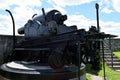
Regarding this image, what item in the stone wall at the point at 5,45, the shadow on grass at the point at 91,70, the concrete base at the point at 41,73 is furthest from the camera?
the shadow on grass at the point at 91,70

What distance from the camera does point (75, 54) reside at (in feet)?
19.4

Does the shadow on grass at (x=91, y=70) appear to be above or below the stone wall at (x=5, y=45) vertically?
below

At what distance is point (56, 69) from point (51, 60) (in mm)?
226

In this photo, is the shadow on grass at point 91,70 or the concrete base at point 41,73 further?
the shadow on grass at point 91,70

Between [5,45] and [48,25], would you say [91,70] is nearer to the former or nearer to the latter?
[5,45]

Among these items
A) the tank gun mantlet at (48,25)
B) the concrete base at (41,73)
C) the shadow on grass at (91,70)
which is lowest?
the shadow on grass at (91,70)

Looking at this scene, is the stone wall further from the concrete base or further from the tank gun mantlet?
the concrete base

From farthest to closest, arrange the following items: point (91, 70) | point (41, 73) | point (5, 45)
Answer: point (91, 70)
point (5, 45)
point (41, 73)

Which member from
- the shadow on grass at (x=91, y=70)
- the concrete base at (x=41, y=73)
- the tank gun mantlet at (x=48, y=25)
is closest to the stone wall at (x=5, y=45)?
the tank gun mantlet at (x=48, y=25)

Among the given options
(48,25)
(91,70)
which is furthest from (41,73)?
(91,70)

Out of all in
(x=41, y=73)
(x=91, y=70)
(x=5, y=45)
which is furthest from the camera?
(x=91, y=70)

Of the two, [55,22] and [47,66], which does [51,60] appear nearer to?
[47,66]

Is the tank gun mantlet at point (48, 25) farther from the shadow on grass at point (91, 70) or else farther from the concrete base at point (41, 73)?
the shadow on grass at point (91, 70)

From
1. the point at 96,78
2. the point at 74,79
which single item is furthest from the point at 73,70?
the point at 96,78
